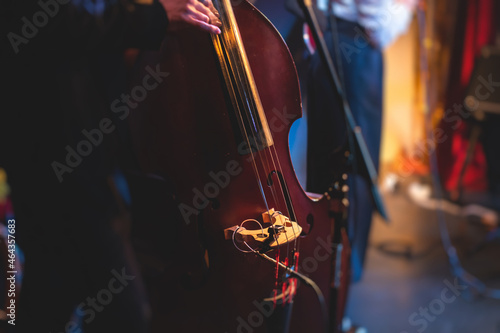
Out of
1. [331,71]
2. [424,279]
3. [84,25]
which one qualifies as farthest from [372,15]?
[424,279]

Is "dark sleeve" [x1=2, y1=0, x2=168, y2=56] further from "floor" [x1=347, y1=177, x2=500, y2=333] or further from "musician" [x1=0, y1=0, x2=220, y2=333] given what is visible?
"floor" [x1=347, y1=177, x2=500, y2=333]

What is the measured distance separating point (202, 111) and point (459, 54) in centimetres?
332

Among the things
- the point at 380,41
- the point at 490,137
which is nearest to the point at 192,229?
the point at 380,41

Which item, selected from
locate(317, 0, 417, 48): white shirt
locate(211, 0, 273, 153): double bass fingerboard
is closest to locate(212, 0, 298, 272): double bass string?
locate(211, 0, 273, 153): double bass fingerboard

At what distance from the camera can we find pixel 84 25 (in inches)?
29.2

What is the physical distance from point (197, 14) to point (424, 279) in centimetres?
191

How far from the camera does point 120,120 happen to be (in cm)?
89

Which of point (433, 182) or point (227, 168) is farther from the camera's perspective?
point (433, 182)

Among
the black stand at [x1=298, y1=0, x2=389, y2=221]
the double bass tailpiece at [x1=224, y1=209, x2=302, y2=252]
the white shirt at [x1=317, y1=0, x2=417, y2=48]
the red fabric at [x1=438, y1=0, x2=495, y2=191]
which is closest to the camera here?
the double bass tailpiece at [x1=224, y1=209, x2=302, y2=252]

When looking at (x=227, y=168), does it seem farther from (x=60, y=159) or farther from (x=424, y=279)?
(x=424, y=279)

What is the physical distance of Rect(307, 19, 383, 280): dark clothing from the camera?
3.05 feet

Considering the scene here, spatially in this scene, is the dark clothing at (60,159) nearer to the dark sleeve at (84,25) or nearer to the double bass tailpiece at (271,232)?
the dark sleeve at (84,25)

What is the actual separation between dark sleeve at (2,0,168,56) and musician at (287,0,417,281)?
1.13 ft

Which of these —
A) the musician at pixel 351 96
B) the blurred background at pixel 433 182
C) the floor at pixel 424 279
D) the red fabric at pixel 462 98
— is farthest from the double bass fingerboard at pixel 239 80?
the red fabric at pixel 462 98
